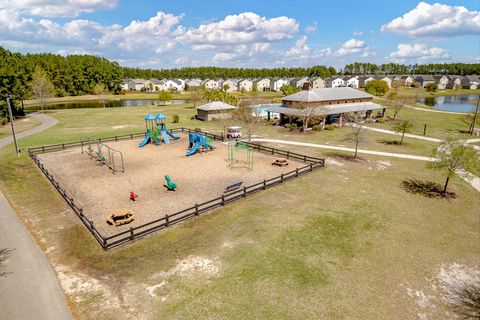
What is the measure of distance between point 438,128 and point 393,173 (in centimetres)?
2906

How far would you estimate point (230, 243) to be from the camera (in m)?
14.9

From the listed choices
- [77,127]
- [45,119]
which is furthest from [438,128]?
[45,119]

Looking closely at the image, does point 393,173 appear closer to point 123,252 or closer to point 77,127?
point 123,252

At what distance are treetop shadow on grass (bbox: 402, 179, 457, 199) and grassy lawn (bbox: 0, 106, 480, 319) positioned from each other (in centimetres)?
79

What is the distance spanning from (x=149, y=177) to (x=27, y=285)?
13.2m

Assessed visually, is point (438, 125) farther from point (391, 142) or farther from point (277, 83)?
point (277, 83)

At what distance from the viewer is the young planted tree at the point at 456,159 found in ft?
65.5

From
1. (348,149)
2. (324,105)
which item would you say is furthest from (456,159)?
(324,105)

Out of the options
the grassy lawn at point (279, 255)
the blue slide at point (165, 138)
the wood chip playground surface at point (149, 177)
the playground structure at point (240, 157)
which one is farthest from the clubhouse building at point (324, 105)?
the grassy lawn at point (279, 255)

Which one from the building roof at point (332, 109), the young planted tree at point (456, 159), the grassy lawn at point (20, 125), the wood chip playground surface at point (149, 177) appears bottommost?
the wood chip playground surface at point (149, 177)

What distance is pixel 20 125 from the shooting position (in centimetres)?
4916

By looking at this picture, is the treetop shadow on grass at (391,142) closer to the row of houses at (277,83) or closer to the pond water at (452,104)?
the pond water at (452,104)

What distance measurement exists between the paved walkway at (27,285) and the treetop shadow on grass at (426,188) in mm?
23957

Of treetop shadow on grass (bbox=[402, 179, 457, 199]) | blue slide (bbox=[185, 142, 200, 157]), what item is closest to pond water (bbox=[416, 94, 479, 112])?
treetop shadow on grass (bbox=[402, 179, 457, 199])
